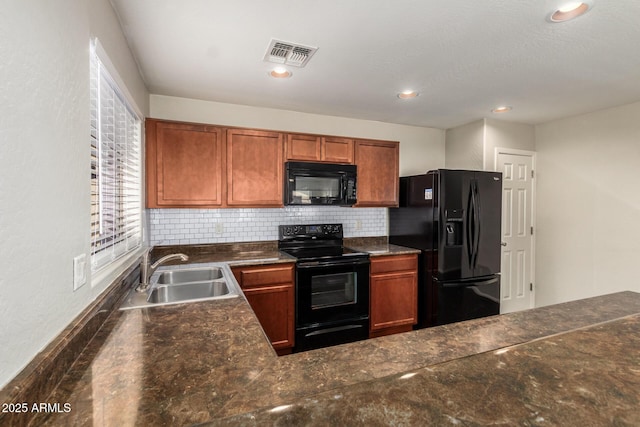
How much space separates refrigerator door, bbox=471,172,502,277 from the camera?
3.14 meters

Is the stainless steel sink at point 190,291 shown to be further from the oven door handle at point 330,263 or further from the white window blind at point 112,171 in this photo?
the oven door handle at point 330,263

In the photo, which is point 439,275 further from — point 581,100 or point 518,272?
point 581,100

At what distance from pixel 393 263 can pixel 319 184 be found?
1.12 meters

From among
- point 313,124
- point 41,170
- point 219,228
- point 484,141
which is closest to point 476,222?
point 484,141

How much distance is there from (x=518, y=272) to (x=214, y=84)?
406 cm

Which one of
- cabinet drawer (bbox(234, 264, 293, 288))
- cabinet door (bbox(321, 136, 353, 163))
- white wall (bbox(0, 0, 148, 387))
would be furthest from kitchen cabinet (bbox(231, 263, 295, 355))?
white wall (bbox(0, 0, 148, 387))

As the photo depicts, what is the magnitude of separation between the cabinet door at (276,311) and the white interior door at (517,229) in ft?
8.88

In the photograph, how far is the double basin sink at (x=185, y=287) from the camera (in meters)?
1.62

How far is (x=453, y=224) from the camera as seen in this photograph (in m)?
3.07

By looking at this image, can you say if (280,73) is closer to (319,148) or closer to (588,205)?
(319,148)

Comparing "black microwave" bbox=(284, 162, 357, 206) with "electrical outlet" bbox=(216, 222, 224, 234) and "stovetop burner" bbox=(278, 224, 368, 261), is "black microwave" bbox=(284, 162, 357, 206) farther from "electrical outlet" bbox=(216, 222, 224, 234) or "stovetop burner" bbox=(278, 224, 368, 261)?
"electrical outlet" bbox=(216, 222, 224, 234)

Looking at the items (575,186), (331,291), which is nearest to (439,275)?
(331,291)

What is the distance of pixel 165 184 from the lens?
8.59 feet

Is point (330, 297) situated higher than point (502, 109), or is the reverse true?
point (502, 109)
